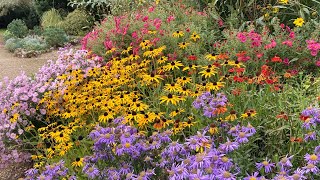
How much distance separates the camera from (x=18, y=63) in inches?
287

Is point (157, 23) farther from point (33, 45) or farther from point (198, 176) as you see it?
point (33, 45)

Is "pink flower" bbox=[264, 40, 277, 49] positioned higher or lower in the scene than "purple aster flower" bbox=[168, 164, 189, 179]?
lower

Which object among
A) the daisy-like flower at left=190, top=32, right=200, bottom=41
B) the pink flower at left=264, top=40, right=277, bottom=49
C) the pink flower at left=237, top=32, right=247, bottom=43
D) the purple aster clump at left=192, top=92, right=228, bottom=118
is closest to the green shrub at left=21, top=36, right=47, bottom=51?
the daisy-like flower at left=190, top=32, right=200, bottom=41

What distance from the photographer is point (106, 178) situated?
2326 millimetres

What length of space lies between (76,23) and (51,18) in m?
1.00

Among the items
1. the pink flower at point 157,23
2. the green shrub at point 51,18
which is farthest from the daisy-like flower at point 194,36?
the green shrub at point 51,18

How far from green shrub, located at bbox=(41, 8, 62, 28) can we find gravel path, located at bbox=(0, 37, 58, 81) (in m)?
2.04

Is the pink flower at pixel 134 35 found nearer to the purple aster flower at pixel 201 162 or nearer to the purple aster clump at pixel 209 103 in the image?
the purple aster clump at pixel 209 103

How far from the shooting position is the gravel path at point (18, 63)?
21.6 feet

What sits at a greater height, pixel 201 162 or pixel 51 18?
pixel 201 162

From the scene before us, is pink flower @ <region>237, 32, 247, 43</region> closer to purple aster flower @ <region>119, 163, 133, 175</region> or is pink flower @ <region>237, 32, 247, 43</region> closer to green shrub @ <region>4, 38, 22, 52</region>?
purple aster flower @ <region>119, 163, 133, 175</region>

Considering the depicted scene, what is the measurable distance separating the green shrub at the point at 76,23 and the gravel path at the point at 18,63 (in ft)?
5.47

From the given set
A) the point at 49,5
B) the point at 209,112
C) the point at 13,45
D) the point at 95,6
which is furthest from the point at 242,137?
the point at 49,5

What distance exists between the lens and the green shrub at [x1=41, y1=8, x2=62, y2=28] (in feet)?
33.5
